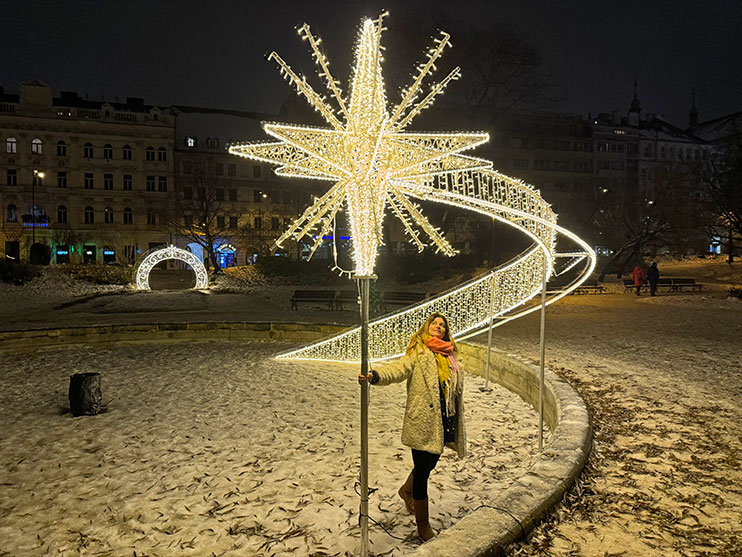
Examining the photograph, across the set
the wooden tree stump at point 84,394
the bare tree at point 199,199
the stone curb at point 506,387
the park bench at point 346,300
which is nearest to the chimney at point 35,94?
the bare tree at point 199,199

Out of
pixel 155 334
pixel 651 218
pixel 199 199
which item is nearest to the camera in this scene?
pixel 155 334

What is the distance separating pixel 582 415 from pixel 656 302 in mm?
18709

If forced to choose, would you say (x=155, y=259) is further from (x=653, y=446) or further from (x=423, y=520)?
(x=653, y=446)

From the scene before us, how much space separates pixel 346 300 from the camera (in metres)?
20.4

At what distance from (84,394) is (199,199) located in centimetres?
3737

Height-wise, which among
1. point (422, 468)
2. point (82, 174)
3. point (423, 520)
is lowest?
point (423, 520)

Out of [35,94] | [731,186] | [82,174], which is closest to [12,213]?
[82,174]

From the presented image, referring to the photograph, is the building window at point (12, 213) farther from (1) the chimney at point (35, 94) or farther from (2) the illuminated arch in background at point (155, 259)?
(2) the illuminated arch in background at point (155, 259)

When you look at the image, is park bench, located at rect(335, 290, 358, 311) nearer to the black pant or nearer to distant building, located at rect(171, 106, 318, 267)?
the black pant

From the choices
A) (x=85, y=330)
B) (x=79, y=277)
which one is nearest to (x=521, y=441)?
(x=85, y=330)

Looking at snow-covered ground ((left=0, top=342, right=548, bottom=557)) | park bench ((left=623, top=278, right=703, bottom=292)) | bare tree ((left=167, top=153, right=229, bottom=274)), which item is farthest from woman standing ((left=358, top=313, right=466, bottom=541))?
bare tree ((left=167, top=153, right=229, bottom=274))

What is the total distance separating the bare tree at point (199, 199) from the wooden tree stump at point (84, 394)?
119 ft

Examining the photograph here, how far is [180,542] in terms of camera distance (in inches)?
166

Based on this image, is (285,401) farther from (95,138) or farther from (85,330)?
(95,138)
